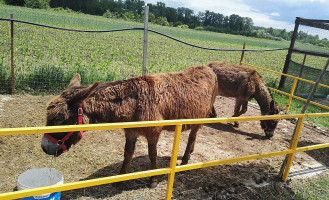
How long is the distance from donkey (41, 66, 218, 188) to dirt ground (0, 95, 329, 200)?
0.48 metres

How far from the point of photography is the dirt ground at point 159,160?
3641 millimetres

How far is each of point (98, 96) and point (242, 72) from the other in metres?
5.00

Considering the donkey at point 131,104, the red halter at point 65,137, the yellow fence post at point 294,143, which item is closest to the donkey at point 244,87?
the yellow fence post at point 294,143

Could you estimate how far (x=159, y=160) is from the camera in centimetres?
459

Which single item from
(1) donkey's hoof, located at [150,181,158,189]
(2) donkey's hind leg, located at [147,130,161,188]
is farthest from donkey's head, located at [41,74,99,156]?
(1) donkey's hoof, located at [150,181,158,189]

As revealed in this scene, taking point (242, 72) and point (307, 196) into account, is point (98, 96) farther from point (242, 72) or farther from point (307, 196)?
point (242, 72)

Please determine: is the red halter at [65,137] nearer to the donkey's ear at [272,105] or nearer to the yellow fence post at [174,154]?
the yellow fence post at [174,154]

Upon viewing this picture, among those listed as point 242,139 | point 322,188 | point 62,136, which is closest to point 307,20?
point 242,139

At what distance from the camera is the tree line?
6812 cm

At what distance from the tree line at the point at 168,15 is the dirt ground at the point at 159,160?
2426 inches

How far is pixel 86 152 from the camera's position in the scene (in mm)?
4539

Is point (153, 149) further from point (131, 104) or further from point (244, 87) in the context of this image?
point (244, 87)

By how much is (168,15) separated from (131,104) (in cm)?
10364

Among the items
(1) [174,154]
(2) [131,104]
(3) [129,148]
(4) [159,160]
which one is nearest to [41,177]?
(3) [129,148]
